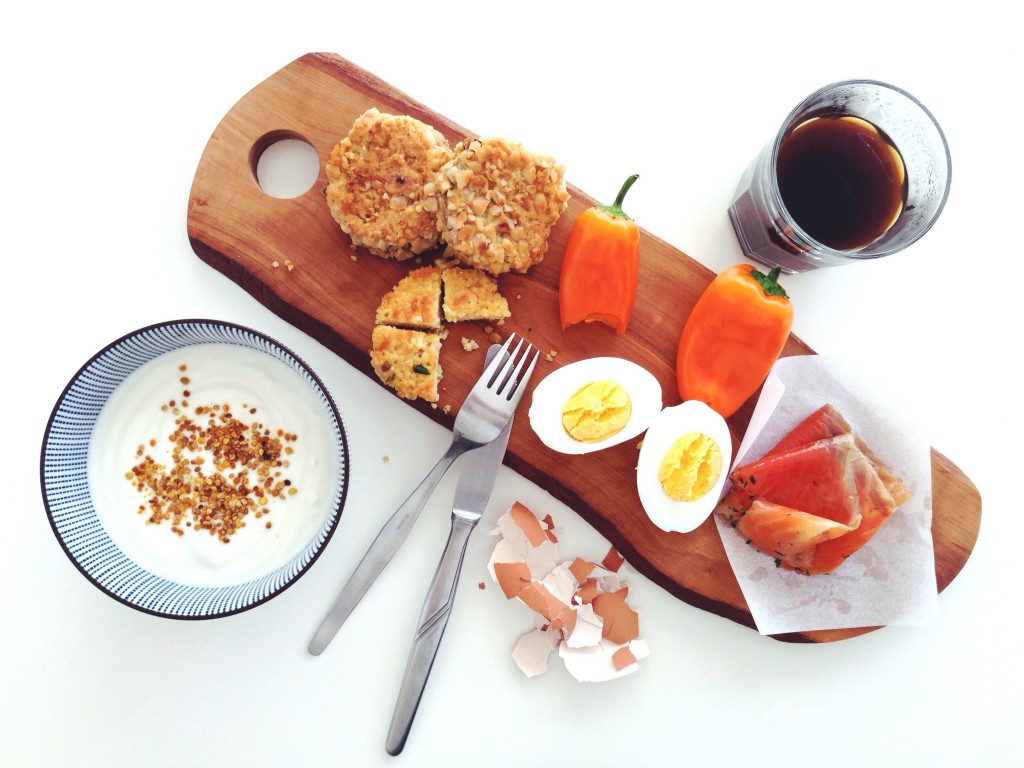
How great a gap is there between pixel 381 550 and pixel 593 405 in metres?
0.68

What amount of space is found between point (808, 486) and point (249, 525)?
1447 mm

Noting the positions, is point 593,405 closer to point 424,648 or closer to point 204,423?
point 424,648

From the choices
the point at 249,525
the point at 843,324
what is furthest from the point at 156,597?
the point at 843,324

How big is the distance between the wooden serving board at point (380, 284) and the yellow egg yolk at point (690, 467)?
4.7 inches

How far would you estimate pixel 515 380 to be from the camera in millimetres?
1647

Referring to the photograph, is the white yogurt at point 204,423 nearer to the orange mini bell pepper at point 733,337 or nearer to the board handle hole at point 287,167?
the board handle hole at point 287,167

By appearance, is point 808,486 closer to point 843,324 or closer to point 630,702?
point 843,324

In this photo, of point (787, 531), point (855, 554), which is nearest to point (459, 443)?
point (787, 531)

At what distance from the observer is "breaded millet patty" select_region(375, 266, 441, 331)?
1598 millimetres

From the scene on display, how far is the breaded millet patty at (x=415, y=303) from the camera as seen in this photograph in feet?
5.24

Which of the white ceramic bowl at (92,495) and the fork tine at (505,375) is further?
the fork tine at (505,375)

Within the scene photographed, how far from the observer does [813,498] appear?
167 centimetres

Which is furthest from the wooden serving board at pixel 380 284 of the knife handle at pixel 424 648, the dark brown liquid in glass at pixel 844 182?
the knife handle at pixel 424 648

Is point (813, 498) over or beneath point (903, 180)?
beneath
